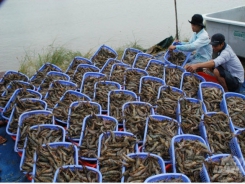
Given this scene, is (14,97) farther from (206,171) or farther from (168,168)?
(206,171)

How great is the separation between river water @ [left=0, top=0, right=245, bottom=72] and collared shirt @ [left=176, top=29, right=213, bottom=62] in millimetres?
2867

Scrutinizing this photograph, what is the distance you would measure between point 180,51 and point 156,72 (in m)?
0.75

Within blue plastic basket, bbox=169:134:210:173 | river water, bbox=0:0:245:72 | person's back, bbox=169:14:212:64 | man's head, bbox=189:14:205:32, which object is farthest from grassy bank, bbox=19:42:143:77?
blue plastic basket, bbox=169:134:210:173

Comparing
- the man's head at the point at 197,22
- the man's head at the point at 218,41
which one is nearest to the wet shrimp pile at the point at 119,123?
the man's head at the point at 218,41

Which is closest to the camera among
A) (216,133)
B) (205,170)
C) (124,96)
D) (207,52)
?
(205,170)

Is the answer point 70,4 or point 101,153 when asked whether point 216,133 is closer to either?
point 101,153

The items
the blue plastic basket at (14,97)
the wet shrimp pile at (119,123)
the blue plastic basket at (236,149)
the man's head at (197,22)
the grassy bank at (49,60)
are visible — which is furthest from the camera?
the grassy bank at (49,60)

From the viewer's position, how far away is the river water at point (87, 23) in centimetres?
809

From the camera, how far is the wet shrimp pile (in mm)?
2748

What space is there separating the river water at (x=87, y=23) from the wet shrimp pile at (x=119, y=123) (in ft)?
10.9

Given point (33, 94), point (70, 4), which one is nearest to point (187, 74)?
point (33, 94)

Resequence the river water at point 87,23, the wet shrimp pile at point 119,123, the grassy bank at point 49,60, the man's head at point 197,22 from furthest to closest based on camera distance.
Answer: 1. the river water at point 87,23
2. the grassy bank at point 49,60
3. the man's head at point 197,22
4. the wet shrimp pile at point 119,123

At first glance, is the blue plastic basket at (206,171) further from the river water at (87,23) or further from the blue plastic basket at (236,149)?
the river water at (87,23)

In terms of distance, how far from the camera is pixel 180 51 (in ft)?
17.4
